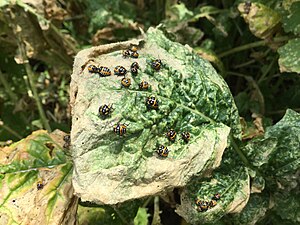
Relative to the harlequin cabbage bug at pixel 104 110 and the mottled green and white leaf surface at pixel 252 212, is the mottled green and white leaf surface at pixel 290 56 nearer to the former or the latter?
the mottled green and white leaf surface at pixel 252 212

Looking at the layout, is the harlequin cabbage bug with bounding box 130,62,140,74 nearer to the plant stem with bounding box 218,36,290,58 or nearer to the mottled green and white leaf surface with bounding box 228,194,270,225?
the mottled green and white leaf surface with bounding box 228,194,270,225

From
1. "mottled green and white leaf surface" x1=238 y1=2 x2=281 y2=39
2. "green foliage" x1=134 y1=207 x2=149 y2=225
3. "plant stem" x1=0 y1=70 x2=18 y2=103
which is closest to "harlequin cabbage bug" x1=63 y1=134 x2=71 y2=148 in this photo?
"green foliage" x1=134 y1=207 x2=149 y2=225

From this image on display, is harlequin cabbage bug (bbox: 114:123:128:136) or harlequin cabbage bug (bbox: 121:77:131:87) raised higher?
harlequin cabbage bug (bbox: 121:77:131:87)

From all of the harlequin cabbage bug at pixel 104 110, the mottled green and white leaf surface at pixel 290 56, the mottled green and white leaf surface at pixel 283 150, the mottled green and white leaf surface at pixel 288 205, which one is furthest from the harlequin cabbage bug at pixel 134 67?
the mottled green and white leaf surface at pixel 288 205

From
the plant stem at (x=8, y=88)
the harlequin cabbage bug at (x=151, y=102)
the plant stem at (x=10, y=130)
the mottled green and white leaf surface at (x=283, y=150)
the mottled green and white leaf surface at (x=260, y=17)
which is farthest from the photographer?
the plant stem at (x=8, y=88)

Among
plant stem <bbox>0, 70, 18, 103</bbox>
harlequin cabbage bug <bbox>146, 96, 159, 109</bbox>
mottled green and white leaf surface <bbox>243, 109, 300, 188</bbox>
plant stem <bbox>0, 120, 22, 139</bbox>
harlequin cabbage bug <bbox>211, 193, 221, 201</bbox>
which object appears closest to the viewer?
harlequin cabbage bug <bbox>146, 96, 159, 109</bbox>

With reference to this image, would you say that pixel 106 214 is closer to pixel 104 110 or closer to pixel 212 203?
pixel 212 203

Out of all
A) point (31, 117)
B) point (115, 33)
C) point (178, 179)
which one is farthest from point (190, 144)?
point (31, 117)
